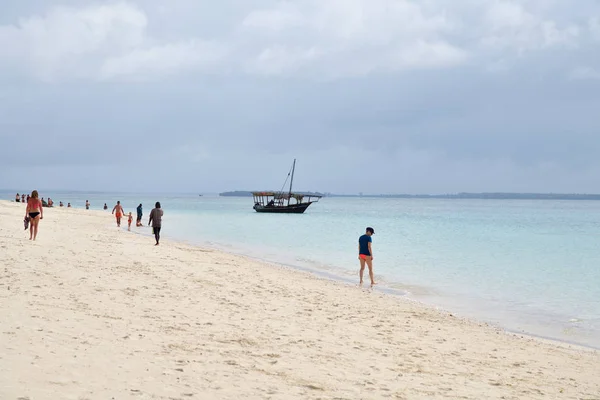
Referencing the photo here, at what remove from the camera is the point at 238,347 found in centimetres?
775

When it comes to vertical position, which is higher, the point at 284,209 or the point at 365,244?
the point at 365,244

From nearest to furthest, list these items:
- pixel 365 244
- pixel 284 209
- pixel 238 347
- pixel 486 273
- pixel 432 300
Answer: pixel 238 347 → pixel 432 300 → pixel 365 244 → pixel 486 273 → pixel 284 209

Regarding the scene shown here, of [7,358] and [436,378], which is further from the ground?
[7,358]

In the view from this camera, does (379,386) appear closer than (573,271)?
Yes

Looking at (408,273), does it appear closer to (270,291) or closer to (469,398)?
(270,291)

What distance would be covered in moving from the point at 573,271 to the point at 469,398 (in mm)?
23468

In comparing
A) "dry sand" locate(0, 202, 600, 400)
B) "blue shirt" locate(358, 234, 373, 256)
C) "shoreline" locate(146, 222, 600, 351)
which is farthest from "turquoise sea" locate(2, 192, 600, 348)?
"dry sand" locate(0, 202, 600, 400)

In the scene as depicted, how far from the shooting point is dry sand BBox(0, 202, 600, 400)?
5969 mm

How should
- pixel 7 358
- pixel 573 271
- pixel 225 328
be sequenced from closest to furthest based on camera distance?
1. pixel 7 358
2. pixel 225 328
3. pixel 573 271

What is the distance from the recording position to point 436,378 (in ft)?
23.0

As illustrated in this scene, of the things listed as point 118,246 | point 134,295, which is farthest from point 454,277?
point 134,295

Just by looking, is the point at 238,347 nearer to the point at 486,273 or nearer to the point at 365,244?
the point at 365,244

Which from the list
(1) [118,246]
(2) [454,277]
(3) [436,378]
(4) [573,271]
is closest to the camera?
(3) [436,378]

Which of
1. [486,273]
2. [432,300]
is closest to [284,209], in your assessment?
[486,273]
